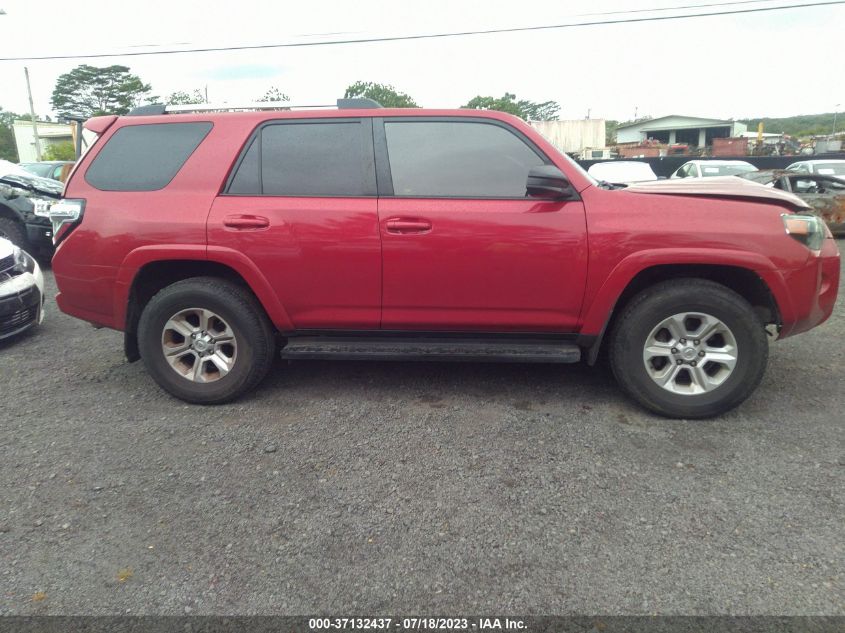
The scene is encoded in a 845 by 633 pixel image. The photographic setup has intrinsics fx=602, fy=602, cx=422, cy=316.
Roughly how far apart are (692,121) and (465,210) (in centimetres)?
6629

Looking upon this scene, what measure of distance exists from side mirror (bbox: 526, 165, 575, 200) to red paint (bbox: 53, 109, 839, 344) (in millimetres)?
87

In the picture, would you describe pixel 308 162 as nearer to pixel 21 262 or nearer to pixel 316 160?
pixel 316 160

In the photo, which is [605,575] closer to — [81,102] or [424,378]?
[424,378]

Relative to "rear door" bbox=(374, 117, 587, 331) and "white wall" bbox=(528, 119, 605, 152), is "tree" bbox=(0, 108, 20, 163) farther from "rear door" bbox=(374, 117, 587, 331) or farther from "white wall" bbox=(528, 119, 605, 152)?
"rear door" bbox=(374, 117, 587, 331)

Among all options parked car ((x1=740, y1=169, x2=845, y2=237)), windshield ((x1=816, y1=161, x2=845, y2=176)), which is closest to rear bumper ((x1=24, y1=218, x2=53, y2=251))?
parked car ((x1=740, y1=169, x2=845, y2=237))

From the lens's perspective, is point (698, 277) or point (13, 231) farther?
point (13, 231)

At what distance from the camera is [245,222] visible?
144 inches

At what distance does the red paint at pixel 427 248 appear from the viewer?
3.45 metres

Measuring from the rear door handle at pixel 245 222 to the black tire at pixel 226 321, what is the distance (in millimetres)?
389

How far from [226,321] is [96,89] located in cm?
6933

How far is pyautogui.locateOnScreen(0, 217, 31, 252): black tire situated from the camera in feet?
27.6

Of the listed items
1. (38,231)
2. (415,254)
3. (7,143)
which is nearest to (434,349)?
(415,254)

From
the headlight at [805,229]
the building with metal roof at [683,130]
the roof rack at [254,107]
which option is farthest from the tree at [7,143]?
the headlight at [805,229]

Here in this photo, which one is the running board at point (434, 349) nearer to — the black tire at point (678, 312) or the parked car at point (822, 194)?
the black tire at point (678, 312)
